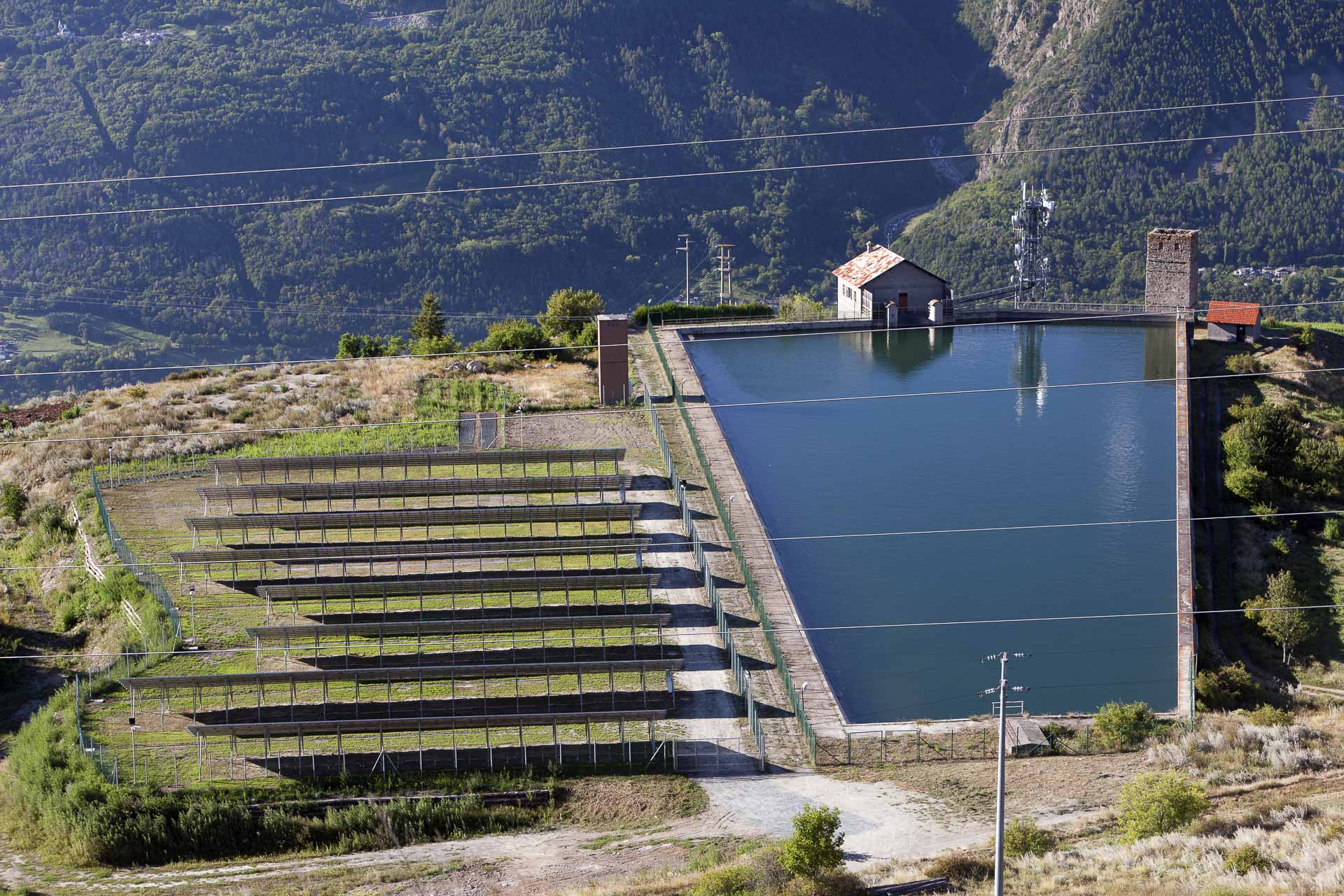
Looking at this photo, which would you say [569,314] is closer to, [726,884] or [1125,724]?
[1125,724]

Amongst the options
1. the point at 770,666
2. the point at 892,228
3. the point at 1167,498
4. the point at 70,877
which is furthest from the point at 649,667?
the point at 892,228

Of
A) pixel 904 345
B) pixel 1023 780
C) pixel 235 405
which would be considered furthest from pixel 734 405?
pixel 1023 780

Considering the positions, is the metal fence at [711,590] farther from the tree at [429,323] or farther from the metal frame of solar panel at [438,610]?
the tree at [429,323]

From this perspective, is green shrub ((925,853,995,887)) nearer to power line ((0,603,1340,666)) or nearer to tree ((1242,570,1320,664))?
power line ((0,603,1340,666))

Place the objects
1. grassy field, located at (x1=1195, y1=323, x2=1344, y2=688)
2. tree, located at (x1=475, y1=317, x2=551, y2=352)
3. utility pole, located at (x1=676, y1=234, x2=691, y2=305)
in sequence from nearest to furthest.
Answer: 1. grassy field, located at (x1=1195, y1=323, x2=1344, y2=688)
2. tree, located at (x1=475, y1=317, x2=551, y2=352)
3. utility pole, located at (x1=676, y1=234, x2=691, y2=305)

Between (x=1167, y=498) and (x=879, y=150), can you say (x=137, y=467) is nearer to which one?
(x=1167, y=498)

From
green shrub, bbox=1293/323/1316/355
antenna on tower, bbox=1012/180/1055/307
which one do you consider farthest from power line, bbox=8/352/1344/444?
antenna on tower, bbox=1012/180/1055/307

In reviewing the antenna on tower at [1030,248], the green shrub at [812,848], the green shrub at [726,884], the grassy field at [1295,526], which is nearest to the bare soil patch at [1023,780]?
the green shrub at [812,848]
